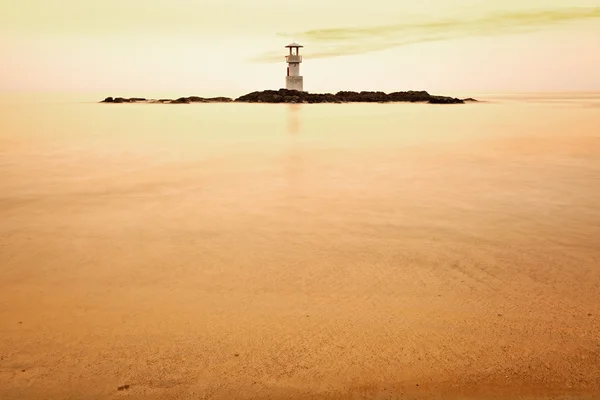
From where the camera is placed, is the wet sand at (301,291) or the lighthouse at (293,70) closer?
the wet sand at (301,291)

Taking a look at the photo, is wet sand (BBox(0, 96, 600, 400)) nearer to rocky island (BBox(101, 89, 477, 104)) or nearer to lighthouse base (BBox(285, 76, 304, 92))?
lighthouse base (BBox(285, 76, 304, 92))

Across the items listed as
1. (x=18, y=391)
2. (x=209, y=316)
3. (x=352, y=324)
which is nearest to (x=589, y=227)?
(x=352, y=324)

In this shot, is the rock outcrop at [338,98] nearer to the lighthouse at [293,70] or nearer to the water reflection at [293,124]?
the lighthouse at [293,70]

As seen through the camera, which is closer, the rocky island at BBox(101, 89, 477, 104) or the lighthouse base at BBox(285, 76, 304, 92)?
the lighthouse base at BBox(285, 76, 304, 92)

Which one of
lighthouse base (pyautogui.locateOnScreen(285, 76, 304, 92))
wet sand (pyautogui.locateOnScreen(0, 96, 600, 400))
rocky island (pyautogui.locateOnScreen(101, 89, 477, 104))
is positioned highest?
lighthouse base (pyautogui.locateOnScreen(285, 76, 304, 92))

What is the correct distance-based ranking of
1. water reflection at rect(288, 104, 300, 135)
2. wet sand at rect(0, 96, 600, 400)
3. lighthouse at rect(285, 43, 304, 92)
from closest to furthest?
wet sand at rect(0, 96, 600, 400) → water reflection at rect(288, 104, 300, 135) → lighthouse at rect(285, 43, 304, 92)

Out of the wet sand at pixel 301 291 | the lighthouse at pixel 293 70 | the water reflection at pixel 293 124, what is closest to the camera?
the wet sand at pixel 301 291

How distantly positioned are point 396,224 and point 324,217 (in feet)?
2.36

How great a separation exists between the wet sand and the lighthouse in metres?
39.9

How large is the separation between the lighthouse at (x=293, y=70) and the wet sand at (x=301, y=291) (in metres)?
39.9

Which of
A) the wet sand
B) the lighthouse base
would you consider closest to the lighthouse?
the lighthouse base

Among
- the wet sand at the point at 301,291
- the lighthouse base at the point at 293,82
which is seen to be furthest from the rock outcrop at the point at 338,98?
the wet sand at the point at 301,291

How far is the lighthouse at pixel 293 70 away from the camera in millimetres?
43219

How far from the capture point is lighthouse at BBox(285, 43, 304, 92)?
4322 centimetres
